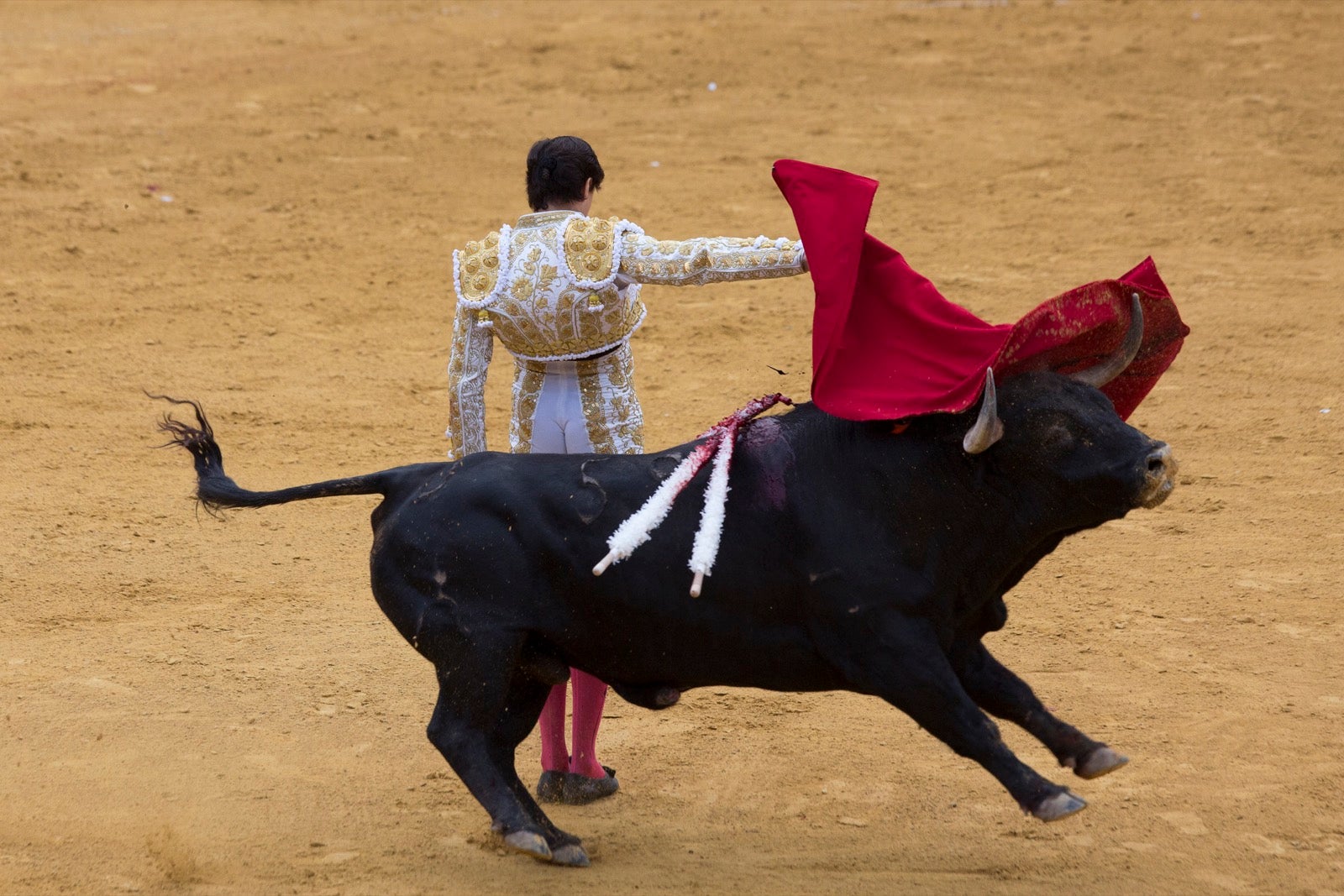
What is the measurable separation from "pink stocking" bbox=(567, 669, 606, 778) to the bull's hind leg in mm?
458

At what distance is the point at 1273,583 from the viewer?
6289mm

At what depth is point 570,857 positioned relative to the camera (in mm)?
4418

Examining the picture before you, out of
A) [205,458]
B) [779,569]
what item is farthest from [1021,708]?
[205,458]

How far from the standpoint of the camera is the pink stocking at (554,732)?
484 cm

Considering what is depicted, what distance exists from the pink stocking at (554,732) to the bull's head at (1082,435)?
1.61m

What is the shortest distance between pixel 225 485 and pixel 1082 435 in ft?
7.70

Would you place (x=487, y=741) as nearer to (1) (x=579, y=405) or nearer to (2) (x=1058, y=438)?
(1) (x=579, y=405)

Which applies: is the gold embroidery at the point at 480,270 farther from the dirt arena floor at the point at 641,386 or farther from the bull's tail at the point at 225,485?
the dirt arena floor at the point at 641,386

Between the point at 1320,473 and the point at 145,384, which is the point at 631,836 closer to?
the point at 1320,473

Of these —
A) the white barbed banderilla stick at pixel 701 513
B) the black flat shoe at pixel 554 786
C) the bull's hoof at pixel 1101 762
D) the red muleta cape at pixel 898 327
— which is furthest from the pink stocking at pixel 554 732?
the bull's hoof at pixel 1101 762

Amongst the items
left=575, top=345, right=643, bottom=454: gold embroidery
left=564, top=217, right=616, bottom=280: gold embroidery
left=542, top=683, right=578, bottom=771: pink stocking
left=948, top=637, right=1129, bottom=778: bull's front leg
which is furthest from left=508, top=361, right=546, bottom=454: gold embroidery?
left=948, top=637, right=1129, bottom=778: bull's front leg

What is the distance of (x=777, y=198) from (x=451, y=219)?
2187mm

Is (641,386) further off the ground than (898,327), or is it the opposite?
(898,327)

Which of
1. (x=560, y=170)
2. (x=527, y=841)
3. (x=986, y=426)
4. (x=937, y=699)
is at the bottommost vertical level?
(x=527, y=841)
